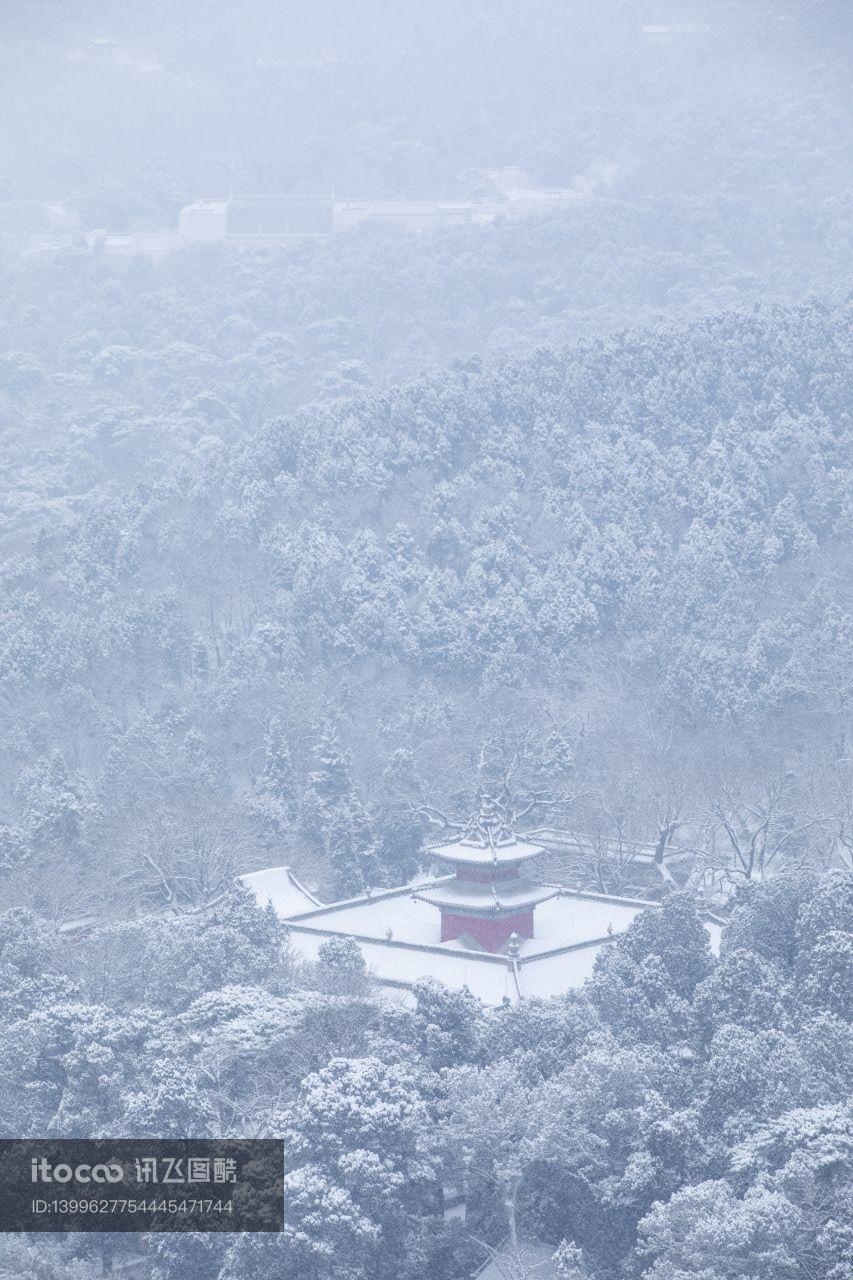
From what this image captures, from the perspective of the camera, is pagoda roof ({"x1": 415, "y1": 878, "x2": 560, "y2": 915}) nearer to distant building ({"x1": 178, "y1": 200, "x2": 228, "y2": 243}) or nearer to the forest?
the forest

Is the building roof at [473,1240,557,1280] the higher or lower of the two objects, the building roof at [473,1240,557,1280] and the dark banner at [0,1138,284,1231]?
the lower

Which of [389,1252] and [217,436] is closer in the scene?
[389,1252]

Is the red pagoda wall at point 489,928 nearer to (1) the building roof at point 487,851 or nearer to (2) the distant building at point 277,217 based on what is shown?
(1) the building roof at point 487,851

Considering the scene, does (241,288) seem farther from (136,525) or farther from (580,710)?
(580,710)

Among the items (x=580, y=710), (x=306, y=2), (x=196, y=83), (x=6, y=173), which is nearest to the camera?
(x=580, y=710)

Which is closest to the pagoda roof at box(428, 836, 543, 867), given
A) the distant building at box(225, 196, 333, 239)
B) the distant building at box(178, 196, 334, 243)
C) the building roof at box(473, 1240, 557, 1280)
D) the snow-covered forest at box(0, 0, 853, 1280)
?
the snow-covered forest at box(0, 0, 853, 1280)

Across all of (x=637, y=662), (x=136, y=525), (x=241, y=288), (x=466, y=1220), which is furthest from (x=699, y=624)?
(x=241, y=288)

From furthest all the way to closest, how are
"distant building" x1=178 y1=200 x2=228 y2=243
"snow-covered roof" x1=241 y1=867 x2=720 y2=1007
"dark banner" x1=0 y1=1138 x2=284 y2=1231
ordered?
"distant building" x1=178 y1=200 x2=228 y2=243, "snow-covered roof" x1=241 y1=867 x2=720 y2=1007, "dark banner" x1=0 y1=1138 x2=284 y2=1231
